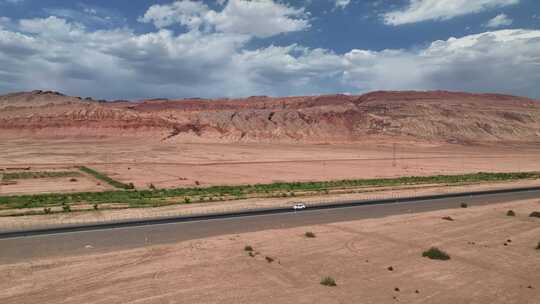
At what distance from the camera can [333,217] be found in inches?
952

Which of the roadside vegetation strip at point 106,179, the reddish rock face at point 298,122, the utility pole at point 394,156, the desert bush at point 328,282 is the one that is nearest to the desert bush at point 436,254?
the desert bush at point 328,282

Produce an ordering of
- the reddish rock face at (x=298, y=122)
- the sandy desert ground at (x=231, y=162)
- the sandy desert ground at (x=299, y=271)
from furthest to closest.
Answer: the reddish rock face at (x=298, y=122) < the sandy desert ground at (x=231, y=162) < the sandy desert ground at (x=299, y=271)

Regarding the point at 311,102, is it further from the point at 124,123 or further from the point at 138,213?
the point at 138,213

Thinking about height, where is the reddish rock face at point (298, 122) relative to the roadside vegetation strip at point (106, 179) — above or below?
above

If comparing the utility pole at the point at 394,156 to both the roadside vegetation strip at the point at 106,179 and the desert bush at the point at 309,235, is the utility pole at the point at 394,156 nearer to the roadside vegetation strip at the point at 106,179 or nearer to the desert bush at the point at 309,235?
the roadside vegetation strip at the point at 106,179

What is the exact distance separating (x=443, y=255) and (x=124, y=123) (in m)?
110

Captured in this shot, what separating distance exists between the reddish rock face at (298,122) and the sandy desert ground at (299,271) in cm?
9705

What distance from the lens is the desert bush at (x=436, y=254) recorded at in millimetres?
15805

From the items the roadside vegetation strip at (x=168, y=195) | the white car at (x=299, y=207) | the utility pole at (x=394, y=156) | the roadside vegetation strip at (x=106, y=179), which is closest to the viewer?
the white car at (x=299, y=207)

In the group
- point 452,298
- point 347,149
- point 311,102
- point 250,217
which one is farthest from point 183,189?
point 311,102

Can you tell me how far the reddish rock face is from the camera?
114000 mm

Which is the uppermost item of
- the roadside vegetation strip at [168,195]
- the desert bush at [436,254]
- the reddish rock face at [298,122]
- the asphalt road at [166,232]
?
the reddish rock face at [298,122]

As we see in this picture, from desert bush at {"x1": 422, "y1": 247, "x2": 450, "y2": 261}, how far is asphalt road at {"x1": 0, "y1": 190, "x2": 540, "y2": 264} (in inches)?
282

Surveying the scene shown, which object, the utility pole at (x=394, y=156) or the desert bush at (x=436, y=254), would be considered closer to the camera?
the desert bush at (x=436, y=254)
